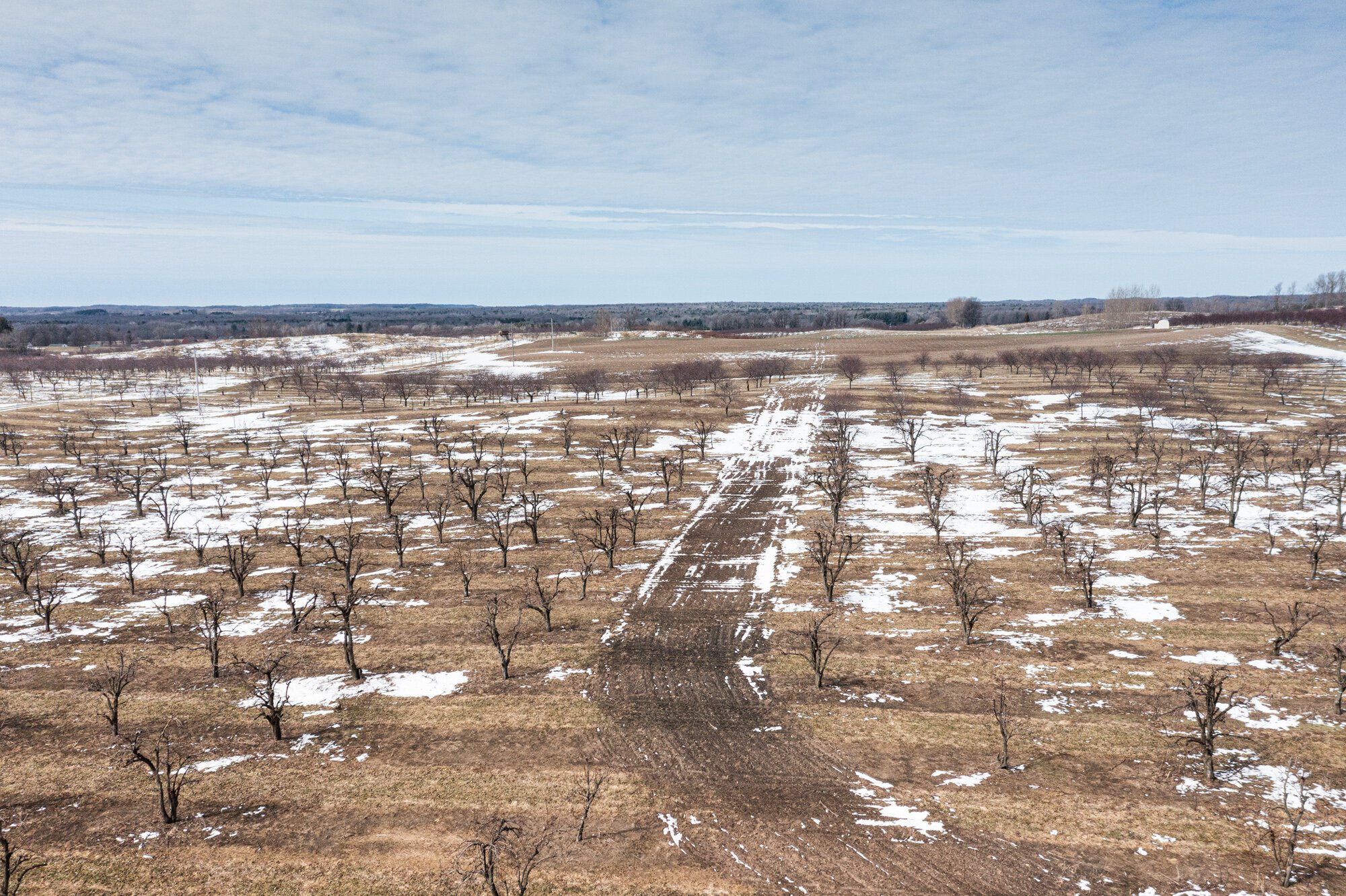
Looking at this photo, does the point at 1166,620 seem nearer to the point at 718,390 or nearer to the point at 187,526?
the point at 187,526

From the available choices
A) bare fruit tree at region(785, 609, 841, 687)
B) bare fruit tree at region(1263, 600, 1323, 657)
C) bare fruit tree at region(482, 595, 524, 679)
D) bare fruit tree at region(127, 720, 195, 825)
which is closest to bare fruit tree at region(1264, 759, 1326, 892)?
bare fruit tree at region(1263, 600, 1323, 657)

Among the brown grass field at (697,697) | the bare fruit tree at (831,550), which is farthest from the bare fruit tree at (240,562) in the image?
the bare fruit tree at (831,550)

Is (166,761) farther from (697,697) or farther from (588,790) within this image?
(697,697)

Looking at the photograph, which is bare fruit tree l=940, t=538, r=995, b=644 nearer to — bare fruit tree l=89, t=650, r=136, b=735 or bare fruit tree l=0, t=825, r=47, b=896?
bare fruit tree l=0, t=825, r=47, b=896

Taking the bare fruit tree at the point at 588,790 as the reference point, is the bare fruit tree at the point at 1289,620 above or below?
above

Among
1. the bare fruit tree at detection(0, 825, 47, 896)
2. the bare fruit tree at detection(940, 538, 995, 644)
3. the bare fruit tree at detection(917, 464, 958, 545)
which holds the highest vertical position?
the bare fruit tree at detection(917, 464, 958, 545)

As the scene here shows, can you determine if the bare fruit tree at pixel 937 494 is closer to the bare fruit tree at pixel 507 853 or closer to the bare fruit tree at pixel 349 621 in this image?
the bare fruit tree at pixel 507 853

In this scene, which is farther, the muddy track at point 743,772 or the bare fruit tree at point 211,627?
the bare fruit tree at point 211,627

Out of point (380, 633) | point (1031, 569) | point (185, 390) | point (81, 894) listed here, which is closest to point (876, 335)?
point (185, 390)

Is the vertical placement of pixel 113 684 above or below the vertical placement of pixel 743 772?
above

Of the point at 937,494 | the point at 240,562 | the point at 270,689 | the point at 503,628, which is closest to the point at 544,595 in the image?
the point at 503,628
